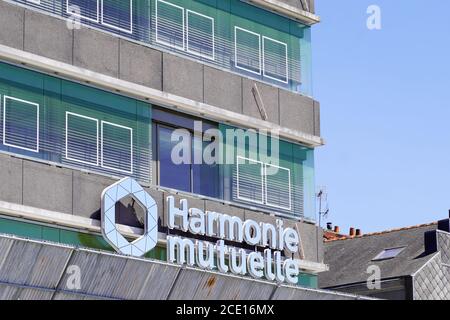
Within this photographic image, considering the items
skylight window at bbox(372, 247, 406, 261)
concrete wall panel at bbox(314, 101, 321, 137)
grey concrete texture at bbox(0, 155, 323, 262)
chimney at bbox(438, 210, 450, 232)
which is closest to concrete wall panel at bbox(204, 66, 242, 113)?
grey concrete texture at bbox(0, 155, 323, 262)

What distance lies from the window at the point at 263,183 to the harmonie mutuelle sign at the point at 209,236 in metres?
0.75

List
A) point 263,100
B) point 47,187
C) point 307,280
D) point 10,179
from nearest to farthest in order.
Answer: point 10,179, point 47,187, point 263,100, point 307,280

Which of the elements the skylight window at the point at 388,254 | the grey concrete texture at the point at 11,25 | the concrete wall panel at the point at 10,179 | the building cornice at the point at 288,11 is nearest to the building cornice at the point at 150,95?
the grey concrete texture at the point at 11,25

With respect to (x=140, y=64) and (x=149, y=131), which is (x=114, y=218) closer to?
(x=149, y=131)

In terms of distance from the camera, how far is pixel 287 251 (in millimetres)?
35094

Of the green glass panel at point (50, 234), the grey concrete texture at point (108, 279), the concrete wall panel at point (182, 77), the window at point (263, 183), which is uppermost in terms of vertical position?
the concrete wall panel at point (182, 77)

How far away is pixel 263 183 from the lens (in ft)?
116

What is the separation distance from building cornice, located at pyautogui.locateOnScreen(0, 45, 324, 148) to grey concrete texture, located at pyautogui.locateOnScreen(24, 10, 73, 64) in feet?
0.60

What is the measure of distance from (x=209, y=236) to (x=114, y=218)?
2.76m

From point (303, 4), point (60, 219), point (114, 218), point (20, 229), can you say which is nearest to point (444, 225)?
point (303, 4)

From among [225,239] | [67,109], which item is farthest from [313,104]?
[67,109]

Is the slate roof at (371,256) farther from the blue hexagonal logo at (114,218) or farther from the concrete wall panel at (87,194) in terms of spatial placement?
the concrete wall panel at (87,194)

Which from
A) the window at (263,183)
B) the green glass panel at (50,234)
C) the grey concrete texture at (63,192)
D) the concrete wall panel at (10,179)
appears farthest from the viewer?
the window at (263,183)

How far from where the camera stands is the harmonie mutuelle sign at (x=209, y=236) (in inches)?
1227
